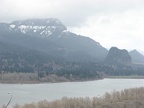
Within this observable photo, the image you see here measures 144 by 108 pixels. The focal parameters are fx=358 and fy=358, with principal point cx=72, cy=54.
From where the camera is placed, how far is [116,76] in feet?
638

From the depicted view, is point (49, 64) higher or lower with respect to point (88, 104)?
higher

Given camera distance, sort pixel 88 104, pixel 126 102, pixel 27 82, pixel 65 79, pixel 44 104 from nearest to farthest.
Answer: pixel 44 104 → pixel 88 104 → pixel 126 102 → pixel 27 82 → pixel 65 79

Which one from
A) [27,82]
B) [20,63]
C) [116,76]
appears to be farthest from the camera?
[116,76]

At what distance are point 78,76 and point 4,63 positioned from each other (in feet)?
160

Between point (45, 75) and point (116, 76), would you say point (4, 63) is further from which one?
point (116, 76)

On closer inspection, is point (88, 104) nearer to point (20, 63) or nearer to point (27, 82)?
point (27, 82)

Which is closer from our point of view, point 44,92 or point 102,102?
point 102,102

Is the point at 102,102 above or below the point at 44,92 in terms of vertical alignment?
below

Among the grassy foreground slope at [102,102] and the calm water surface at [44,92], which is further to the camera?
the calm water surface at [44,92]

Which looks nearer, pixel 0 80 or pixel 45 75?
pixel 0 80

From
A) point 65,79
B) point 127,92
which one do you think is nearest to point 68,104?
point 127,92

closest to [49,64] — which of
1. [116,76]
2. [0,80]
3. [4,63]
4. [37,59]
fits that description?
[37,59]

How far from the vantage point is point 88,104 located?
54.5 metres

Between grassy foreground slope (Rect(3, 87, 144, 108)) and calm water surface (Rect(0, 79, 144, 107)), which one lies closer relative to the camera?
grassy foreground slope (Rect(3, 87, 144, 108))
